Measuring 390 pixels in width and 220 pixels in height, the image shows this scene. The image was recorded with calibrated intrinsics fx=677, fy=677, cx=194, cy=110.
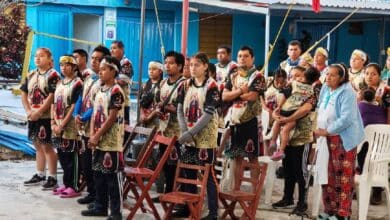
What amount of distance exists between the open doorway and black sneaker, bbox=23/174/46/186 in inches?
338

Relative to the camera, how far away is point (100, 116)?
642 centimetres

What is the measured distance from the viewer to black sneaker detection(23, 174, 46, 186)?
7957 millimetres

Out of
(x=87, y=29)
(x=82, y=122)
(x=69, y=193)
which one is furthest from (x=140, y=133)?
(x=87, y=29)

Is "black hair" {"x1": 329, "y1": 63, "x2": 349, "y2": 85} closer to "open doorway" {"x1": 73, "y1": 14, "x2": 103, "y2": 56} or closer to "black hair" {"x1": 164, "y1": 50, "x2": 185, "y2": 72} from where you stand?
"black hair" {"x1": 164, "y1": 50, "x2": 185, "y2": 72}

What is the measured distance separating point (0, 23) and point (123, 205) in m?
5.94

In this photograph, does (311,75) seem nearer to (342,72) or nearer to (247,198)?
(342,72)

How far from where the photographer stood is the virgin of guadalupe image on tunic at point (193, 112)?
21.1 ft

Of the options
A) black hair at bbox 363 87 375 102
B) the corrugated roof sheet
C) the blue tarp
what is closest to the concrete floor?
black hair at bbox 363 87 375 102

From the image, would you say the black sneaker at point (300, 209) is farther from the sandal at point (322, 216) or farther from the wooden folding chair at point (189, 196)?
the wooden folding chair at point (189, 196)

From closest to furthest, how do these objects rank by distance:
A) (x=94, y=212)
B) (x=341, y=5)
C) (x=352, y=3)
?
(x=94, y=212) < (x=341, y=5) < (x=352, y=3)

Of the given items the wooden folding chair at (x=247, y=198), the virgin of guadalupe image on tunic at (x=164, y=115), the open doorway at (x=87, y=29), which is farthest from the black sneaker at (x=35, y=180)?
the open doorway at (x=87, y=29)

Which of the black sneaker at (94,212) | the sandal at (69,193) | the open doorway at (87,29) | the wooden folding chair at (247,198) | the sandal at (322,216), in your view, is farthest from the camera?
the open doorway at (87,29)

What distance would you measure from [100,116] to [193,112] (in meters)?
0.88

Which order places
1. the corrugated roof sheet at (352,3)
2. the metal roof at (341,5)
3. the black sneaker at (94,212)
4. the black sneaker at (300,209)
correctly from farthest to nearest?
the corrugated roof sheet at (352,3) → the metal roof at (341,5) → the black sneaker at (300,209) → the black sneaker at (94,212)
